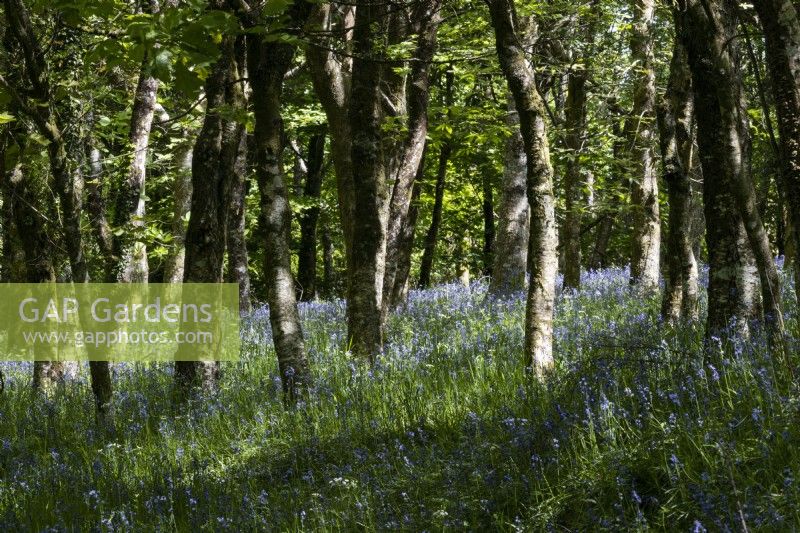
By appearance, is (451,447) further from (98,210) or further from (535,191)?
(98,210)

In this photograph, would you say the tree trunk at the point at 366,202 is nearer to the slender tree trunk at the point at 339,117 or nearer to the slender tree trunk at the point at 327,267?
the slender tree trunk at the point at 339,117

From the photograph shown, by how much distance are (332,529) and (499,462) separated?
1.14 meters

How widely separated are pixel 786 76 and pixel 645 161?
10.1 meters

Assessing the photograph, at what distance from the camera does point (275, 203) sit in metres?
7.14

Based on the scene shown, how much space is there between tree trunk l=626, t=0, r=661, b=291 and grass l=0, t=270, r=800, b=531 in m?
4.56

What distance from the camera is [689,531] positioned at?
11.5 ft

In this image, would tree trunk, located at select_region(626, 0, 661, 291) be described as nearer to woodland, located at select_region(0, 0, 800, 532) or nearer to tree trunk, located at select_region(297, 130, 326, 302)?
woodland, located at select_region(0, 0, 800, 532)

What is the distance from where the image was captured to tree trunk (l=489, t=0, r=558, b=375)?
6.52 m

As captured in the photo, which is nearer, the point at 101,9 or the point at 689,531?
the point at 689,531

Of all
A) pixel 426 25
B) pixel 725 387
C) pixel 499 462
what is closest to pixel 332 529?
pixel 499 462

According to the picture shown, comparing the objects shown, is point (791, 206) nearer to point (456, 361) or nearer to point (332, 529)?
point (332, 529)

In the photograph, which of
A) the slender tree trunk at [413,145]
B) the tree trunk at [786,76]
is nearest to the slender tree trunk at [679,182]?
the slender tree trunk at [413,145]

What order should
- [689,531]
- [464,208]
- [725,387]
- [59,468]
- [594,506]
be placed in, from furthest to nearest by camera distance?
[464,208]
[59,468]
[725,387]
[594,506]
[689,531]

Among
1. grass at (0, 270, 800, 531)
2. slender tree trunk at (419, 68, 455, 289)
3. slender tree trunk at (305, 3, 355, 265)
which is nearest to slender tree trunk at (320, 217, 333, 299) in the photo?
slender tree trunk at (419, 68, 455, 289)
